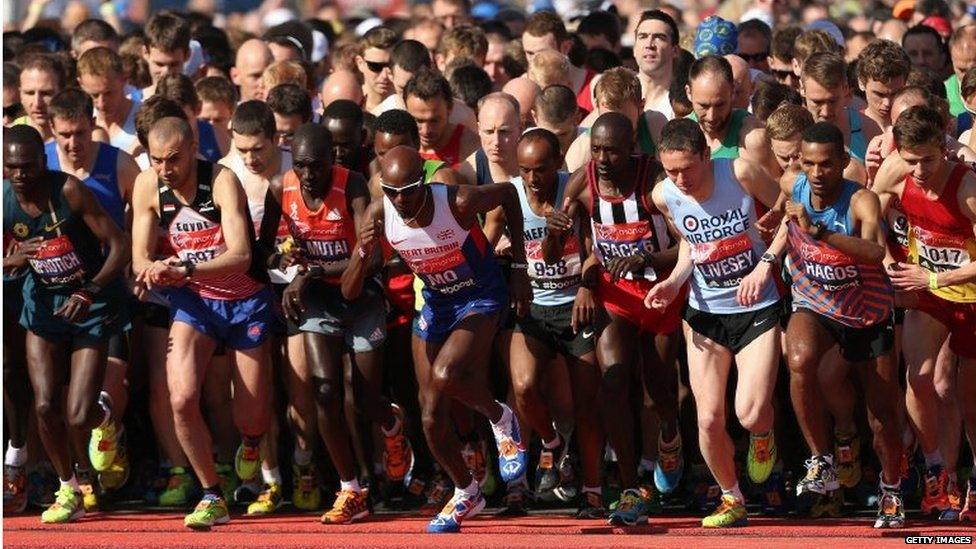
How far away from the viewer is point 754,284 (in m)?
9.37

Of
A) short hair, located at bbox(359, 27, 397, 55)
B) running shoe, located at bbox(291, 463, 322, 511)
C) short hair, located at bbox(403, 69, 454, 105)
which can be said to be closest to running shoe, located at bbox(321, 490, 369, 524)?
running shoe, located at bbox(291, 463, 322, 511)

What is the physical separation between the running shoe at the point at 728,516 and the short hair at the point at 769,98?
2184 mm

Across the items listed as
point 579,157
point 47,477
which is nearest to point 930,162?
point 579,157

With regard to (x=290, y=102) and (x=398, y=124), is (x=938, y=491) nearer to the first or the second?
(x=398, y=124)

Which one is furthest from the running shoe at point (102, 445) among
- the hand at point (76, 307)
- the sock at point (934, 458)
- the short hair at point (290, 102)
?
the sock at point (934, 458)

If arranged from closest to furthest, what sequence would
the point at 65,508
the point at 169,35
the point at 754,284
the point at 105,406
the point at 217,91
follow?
the point at 754,284
the point at 65,508
the point at 105,406
the point at 217,91
the point at 169,35

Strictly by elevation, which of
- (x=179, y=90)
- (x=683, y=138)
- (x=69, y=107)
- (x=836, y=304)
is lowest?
(x=836, y=304)

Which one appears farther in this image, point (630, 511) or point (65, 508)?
point (65, 508)

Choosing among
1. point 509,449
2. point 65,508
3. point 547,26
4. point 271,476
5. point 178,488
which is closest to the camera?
point 509,449

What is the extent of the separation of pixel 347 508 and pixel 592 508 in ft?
4.18

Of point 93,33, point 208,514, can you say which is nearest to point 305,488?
point 208,514

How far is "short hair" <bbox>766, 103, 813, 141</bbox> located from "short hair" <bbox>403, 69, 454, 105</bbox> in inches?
74.2

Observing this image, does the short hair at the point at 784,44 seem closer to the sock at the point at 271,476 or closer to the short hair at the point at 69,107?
the sock at the point at 271,476

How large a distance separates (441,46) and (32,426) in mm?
3861
